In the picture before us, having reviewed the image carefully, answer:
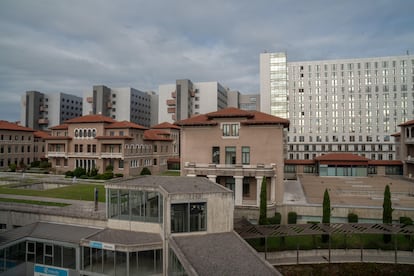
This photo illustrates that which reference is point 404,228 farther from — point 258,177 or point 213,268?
point 213,268

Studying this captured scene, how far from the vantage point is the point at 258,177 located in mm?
33719

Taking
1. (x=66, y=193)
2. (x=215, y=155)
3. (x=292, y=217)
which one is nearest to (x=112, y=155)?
(x=66, y=193)

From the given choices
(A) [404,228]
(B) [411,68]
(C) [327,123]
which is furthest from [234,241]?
(B) [411,68]

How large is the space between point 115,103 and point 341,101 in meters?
82.1

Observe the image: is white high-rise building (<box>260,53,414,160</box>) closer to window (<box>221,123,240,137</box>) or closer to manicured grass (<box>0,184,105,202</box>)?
window (<box>221,123,240,137</box>)

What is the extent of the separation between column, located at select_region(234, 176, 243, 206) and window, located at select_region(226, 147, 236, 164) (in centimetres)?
337

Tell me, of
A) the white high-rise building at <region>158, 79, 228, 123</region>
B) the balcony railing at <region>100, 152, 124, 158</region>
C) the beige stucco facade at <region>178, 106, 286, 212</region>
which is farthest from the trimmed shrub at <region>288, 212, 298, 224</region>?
the white high-rise building at <region>158, 79, 228, 123</region>

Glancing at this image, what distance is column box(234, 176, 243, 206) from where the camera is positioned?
111 feet

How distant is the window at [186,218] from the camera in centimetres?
1853

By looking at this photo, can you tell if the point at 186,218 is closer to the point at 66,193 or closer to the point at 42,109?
the point at 66,193

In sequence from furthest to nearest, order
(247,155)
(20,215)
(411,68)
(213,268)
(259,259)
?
(411,68) → (247,155) → (20,215) → (259,259) → (213,268)

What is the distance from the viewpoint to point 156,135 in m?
72.9

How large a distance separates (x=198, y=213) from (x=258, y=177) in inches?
645

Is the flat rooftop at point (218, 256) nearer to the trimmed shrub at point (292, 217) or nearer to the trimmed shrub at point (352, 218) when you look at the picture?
the trimmed shrub at point (292, 217)
